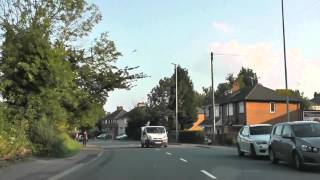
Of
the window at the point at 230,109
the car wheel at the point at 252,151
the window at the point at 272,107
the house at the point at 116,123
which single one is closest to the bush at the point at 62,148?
the car wheel at the point at 252,151

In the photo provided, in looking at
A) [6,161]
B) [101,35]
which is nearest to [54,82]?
[6,161]

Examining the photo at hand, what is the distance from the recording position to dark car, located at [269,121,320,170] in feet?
59.4

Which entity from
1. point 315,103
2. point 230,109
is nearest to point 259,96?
point 230,109

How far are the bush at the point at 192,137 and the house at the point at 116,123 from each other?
7676cm

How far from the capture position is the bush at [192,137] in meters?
68.4

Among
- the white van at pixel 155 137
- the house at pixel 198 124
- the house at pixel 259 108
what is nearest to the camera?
the white van at pixel 155 137

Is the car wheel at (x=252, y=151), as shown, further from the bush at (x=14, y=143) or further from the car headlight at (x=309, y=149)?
the bush at (x=14, y=143)

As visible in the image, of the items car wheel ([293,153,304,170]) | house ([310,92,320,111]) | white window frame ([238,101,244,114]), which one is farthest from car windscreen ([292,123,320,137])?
house ([310,92,320,111])

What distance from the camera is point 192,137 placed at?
234 feet

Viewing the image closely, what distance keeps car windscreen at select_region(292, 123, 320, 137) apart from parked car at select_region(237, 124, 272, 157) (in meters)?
5.62

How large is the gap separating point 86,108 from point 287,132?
21.1 m

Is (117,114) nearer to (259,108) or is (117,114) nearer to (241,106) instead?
(241,106)

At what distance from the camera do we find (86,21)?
39.6 meters

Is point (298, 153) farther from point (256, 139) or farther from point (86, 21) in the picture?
point (86, 21)
